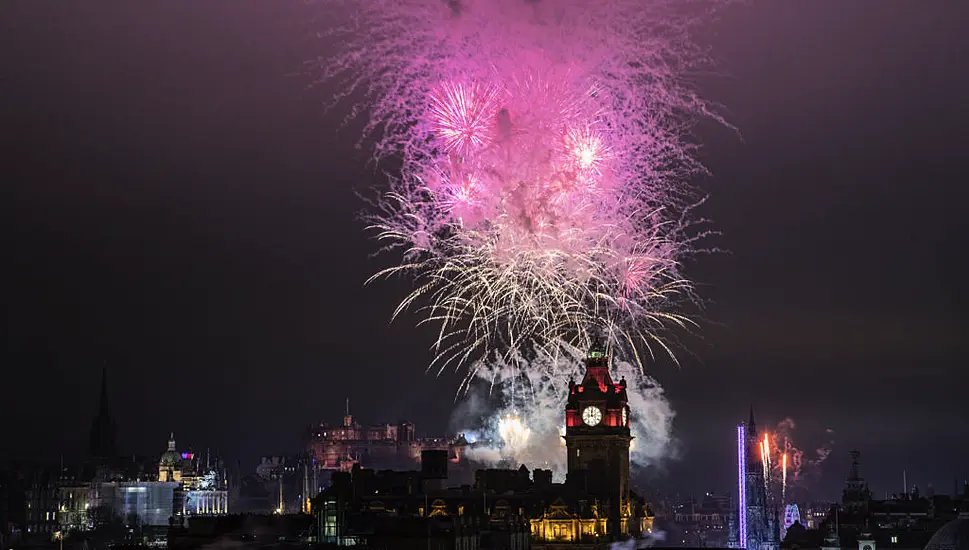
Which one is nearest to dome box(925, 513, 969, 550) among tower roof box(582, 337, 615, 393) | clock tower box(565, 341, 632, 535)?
clock tower box(565, 341, 632, 535)

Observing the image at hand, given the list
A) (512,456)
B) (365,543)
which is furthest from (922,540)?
(365,543)

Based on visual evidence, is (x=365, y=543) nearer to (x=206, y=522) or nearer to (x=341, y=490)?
(x=206, y=522)

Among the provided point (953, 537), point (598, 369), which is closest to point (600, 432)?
point (598, 369)

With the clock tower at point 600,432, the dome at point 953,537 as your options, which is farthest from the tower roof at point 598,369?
the dome at point 953,537

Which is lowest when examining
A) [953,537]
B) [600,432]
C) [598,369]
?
Result: [953,537]

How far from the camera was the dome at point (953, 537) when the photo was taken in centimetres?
17262

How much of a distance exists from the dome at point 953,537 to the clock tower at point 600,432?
4095cm

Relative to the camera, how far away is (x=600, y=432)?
152250mm

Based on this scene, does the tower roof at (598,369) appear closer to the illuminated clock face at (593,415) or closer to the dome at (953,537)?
the illuminated clock face at (593,415)

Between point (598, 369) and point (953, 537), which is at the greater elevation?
point (598, 369)

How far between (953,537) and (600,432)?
1815 inches

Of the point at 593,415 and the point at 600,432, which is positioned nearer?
the point at 600,432

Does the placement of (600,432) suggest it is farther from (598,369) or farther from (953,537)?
(953,537)

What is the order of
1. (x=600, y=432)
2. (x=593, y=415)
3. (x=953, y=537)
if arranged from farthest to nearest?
(x=953, y=537)
(x=593, y=415)
(x=600, y=432)
